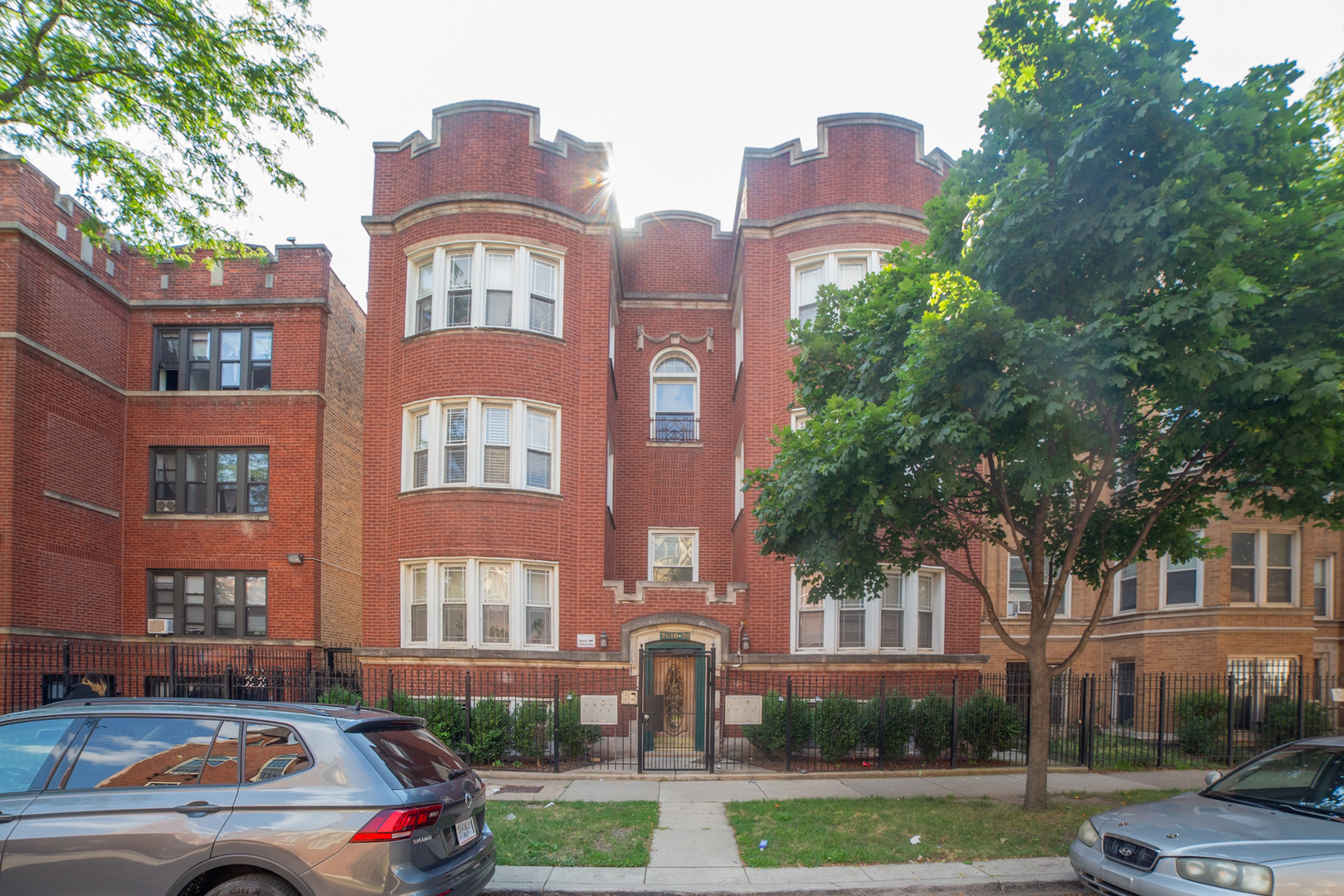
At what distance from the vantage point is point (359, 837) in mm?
4918

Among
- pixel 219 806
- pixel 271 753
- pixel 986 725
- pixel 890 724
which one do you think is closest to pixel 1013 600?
pixel 986 725

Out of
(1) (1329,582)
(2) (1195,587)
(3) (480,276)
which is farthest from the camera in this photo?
(1) (1329,582)

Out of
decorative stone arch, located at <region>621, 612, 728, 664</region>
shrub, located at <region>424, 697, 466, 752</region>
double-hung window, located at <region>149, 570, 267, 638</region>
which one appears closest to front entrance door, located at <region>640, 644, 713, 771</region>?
decorative stone arch, located at <region>621, 612, 728, 664</region>

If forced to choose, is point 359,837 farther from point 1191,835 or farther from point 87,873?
point 1191,835

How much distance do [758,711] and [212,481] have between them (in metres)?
13.8

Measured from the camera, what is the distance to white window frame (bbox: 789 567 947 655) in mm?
15906

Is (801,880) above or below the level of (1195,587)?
below

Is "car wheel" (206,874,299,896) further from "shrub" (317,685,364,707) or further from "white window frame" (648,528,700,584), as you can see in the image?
"white window frame" (648,528,700,584)

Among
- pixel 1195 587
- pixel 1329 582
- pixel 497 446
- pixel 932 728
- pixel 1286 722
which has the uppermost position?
pixel 497 446

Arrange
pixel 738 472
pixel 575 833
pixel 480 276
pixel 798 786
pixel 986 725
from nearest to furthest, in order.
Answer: pixel 575 833, pixel 798 786, pixel 986 725, pixel 480 276, pixel 738 472

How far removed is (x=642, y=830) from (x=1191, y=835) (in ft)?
17.1

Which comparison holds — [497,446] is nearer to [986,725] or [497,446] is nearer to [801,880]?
[986,725]

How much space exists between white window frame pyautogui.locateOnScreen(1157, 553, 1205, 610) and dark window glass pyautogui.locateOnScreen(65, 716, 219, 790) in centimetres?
1937

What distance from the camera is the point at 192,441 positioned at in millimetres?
19125
